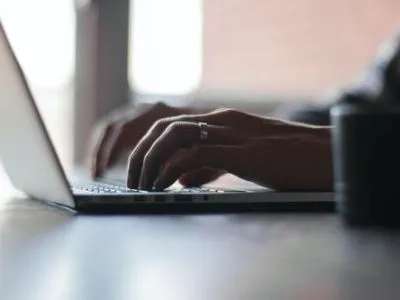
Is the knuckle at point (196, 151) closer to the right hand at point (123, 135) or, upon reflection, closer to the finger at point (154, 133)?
the finger at point (154, 133)

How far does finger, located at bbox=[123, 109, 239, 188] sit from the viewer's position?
2.89 ft

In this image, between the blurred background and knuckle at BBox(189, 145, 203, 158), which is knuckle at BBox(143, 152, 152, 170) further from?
the blurred background

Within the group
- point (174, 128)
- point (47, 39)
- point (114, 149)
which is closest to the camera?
point (174, 128)

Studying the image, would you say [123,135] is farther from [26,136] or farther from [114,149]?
[26,136]

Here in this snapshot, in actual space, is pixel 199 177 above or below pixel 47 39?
below

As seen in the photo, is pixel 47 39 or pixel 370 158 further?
pixel 47 39

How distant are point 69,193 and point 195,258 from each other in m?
0.30

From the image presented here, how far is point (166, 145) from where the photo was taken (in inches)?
33.4

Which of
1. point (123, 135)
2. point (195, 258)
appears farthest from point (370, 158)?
point (123, 135)

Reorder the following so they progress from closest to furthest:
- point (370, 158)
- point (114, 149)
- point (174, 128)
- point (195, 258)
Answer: point (195, 258) → point (370, 158) → point (174, 128) → point (114, 149)

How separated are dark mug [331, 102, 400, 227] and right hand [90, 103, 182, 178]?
2.21ft

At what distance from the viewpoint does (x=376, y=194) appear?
0.60 metres

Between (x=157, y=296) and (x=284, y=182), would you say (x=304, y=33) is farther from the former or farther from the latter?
(x=157, y=296)

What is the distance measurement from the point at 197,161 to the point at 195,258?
0.39 metres
